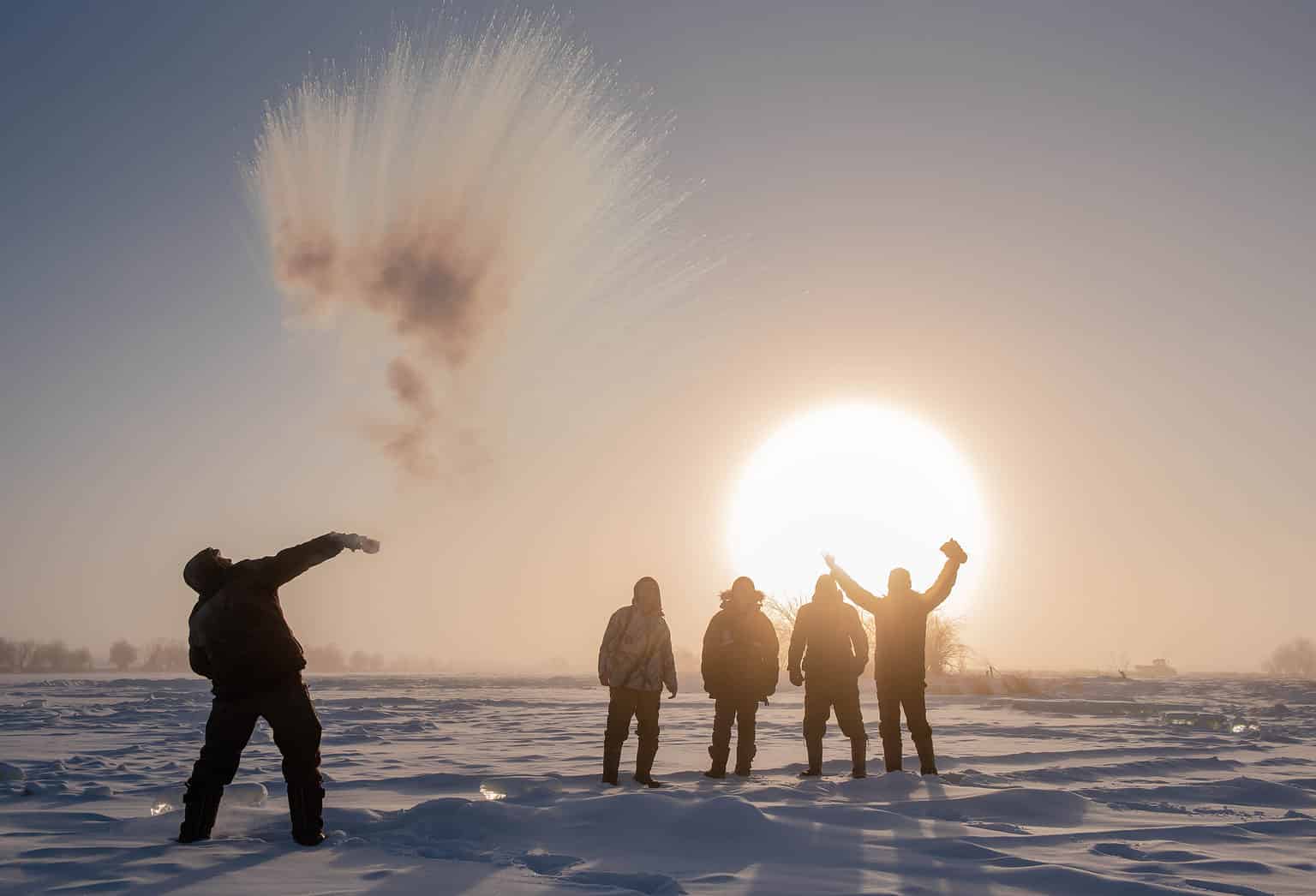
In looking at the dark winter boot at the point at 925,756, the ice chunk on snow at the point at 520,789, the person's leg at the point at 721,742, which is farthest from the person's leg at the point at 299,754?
the dark winter boot at the point at 925,756

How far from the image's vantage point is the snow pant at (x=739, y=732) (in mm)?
8883

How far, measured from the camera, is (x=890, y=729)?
873 cm

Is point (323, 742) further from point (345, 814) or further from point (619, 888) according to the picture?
point (619, 888)

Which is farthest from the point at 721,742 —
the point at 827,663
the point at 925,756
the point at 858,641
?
the point at 925,756

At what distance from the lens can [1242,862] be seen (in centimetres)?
472

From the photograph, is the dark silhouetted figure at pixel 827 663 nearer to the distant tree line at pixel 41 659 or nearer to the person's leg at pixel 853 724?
the person's leg at pixel 853 724

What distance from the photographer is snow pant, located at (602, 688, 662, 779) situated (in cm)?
821

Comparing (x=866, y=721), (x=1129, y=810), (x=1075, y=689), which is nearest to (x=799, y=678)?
(x=1129, y=810)

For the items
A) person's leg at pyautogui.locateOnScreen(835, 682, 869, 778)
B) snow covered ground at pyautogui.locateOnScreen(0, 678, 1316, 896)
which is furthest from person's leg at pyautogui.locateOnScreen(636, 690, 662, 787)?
person's leg at pyautogui.locateOnScreen(835, 682, 869, 778)

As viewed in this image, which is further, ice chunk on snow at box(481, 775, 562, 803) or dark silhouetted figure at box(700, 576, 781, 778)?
dark silhouetted figure at box(700, 576, 781, 778)

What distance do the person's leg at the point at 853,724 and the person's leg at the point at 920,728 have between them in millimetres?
494

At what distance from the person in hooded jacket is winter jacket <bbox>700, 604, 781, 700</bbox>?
4.98 m

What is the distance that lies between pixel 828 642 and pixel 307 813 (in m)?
6.00

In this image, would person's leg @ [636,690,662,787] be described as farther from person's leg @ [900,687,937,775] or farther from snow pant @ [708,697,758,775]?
person's leg @ [900,687,937,775]
